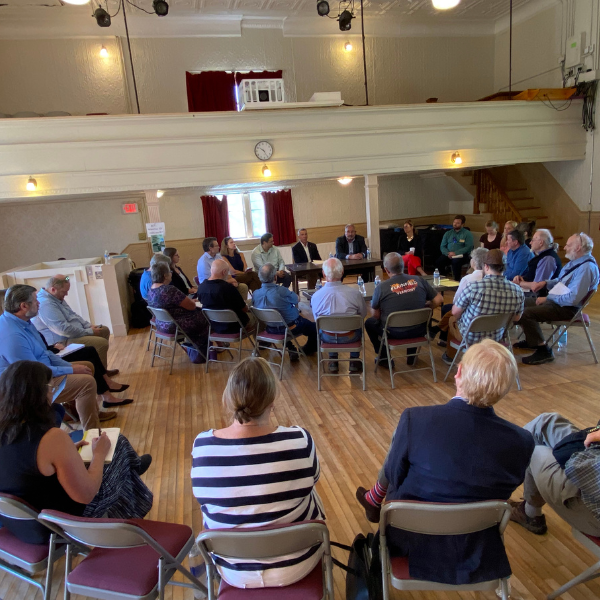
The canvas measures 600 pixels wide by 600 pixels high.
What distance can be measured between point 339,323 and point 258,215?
24.8 feet

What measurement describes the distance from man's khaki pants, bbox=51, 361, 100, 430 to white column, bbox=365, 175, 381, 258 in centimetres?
575

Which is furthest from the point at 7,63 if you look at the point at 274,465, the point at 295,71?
the point at 274,465

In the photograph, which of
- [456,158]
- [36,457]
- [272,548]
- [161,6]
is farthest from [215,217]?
[272,548]

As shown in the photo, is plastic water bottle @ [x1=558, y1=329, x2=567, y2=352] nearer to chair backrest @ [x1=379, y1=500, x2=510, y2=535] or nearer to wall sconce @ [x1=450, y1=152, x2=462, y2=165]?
chair backrest @ [x1=379, y1=500, x2=510, y2=535]

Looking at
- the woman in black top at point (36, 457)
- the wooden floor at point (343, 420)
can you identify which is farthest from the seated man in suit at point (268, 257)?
the woman in black top at point (36, 457)

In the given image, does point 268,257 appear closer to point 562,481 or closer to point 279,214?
point 279,214

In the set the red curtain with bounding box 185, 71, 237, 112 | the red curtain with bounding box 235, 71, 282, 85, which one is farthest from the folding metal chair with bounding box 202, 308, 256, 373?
the red curtain with bounding box 235, 71, 282, 85

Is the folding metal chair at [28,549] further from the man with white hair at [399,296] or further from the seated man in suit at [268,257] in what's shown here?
the seated man in suit at [268,257]

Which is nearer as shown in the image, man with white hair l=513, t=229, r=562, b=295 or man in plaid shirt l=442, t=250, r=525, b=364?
man in plaid shirt l=442, t=250, r=525, b=364

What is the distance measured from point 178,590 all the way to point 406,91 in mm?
11749

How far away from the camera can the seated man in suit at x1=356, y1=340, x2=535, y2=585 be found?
4.97 feet

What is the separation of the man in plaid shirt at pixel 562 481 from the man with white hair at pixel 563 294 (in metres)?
2.43

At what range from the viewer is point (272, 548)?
142 cm

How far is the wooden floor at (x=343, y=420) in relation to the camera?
2176 millimetres
